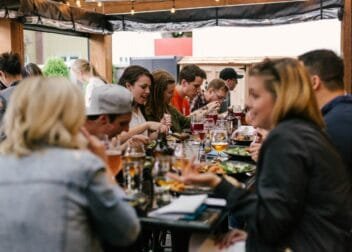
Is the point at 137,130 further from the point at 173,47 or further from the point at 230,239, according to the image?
the point at 173,47

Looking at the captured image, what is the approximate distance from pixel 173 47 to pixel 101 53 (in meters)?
3.72

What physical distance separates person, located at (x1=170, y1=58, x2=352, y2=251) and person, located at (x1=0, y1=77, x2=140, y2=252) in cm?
48

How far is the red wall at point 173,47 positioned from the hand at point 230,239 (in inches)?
366

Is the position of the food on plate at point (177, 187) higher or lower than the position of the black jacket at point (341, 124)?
lower

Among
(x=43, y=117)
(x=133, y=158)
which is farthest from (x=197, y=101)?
(x=43, y=117)

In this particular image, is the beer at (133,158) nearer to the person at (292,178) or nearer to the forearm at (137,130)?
the person at (292,178)

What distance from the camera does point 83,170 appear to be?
4.64 feet

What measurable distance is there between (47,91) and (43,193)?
0.32 m

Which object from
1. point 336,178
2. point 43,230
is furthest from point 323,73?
point 43,230

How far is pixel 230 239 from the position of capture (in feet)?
6.90

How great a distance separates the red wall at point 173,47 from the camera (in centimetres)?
1123

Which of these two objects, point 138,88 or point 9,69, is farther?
point 9,69

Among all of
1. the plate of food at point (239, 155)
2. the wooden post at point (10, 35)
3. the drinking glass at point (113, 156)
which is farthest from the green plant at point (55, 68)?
the drinking glass at point (113, 156)

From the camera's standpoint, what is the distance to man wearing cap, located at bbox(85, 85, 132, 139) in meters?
2.26
